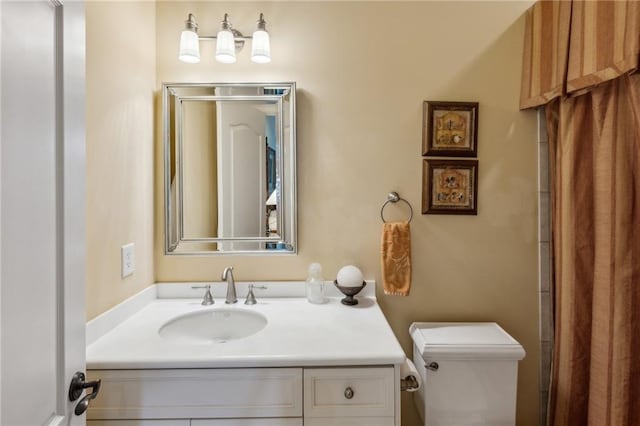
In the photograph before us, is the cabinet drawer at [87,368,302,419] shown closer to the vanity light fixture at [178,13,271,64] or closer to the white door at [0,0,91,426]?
the white door at [0,0,91,426]

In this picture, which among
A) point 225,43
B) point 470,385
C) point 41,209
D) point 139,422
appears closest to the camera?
point 41,209

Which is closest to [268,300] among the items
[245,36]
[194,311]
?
[194,311]

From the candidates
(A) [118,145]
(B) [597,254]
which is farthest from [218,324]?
(B) [597,254]

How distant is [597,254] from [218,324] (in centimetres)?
156

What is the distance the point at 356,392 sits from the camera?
1.02 meters

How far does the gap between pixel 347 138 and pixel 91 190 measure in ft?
3.48

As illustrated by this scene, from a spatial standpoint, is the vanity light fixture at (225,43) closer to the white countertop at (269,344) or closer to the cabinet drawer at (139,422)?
the white countertop at (269,344)

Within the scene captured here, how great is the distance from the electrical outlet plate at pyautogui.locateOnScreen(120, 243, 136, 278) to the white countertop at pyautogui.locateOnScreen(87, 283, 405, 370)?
6.0 inches

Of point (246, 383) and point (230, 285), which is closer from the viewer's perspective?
point (246, 383)

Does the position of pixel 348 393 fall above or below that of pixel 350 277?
below

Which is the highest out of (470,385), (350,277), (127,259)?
(127,259)

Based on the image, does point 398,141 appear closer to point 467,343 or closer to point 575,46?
point 575,46

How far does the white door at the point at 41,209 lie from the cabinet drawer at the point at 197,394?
24 centimetres

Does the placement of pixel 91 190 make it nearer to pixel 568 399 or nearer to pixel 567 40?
pixel 567 40
